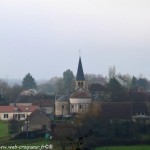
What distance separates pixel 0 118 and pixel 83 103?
9686mm

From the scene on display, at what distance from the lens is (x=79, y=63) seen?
63.7 m

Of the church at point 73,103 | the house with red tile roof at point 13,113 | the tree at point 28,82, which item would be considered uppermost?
the tree at point 28,82

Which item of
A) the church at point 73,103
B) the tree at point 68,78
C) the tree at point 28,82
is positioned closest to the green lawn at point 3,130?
the church at point 73,103

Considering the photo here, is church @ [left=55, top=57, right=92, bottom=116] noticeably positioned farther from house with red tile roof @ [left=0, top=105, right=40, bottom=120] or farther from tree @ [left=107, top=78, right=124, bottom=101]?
house with red tile roof @ [left=0, top=105, right=40, bottom=120]

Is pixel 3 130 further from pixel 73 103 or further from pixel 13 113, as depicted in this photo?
pixel 73 103

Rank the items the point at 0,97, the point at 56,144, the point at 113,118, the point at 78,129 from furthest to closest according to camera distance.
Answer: the point at 0,97 < the point at 113,118 < the point at 78,129 < the point at 56,144

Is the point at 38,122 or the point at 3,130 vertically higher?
the point at 38,122

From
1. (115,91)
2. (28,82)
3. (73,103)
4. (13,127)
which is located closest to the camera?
(13,127)

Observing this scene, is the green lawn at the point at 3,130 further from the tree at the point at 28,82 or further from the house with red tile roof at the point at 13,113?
the tree at the point at 28,82

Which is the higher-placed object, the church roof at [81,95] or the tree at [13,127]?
the church roof at [81,95]

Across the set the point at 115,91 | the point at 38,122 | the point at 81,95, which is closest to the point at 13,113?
the point at 81,95

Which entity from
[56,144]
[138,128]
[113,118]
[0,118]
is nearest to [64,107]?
[0,118]

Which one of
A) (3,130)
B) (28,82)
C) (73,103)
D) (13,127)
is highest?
(28,82)

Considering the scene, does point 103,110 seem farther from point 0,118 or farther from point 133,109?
point 0,118
